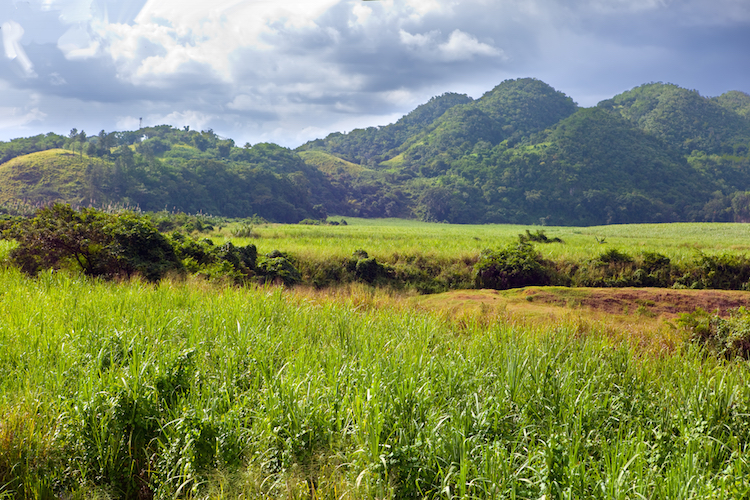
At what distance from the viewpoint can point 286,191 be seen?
10288cm

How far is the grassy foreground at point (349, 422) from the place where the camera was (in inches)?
131

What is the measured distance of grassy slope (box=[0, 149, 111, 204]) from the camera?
7050cm

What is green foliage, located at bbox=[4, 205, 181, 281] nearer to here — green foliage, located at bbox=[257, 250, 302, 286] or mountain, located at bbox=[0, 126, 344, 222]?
green foliage, located at bbox=[257, 250, 302, 286]

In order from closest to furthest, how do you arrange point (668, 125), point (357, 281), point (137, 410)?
point (137, 410), point (357, 281), point (668, 125)

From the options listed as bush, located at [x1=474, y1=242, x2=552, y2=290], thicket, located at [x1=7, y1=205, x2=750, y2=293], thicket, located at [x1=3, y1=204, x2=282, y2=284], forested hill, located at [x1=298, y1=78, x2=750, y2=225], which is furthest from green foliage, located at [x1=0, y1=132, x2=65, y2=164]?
bush, located at [x1=474, y1=242, x2=552, y2=290]

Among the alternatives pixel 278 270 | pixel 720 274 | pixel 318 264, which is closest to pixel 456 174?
pixel 720 274

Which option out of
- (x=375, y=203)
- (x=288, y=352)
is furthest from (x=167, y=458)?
(x=375, y=203)

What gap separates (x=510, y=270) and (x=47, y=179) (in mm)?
83443

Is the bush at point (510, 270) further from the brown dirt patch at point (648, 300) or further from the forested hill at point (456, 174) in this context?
the forested hill at point (456, 174)

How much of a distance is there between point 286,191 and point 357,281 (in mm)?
88348

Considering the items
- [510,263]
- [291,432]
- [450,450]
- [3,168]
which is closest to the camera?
[450,450]

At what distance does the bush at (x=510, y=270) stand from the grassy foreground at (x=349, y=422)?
13.6 m

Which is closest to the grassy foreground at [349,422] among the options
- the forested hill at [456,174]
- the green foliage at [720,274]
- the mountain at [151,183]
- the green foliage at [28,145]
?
the green foliage at [720,274]

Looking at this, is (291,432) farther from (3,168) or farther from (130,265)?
(3,168)
